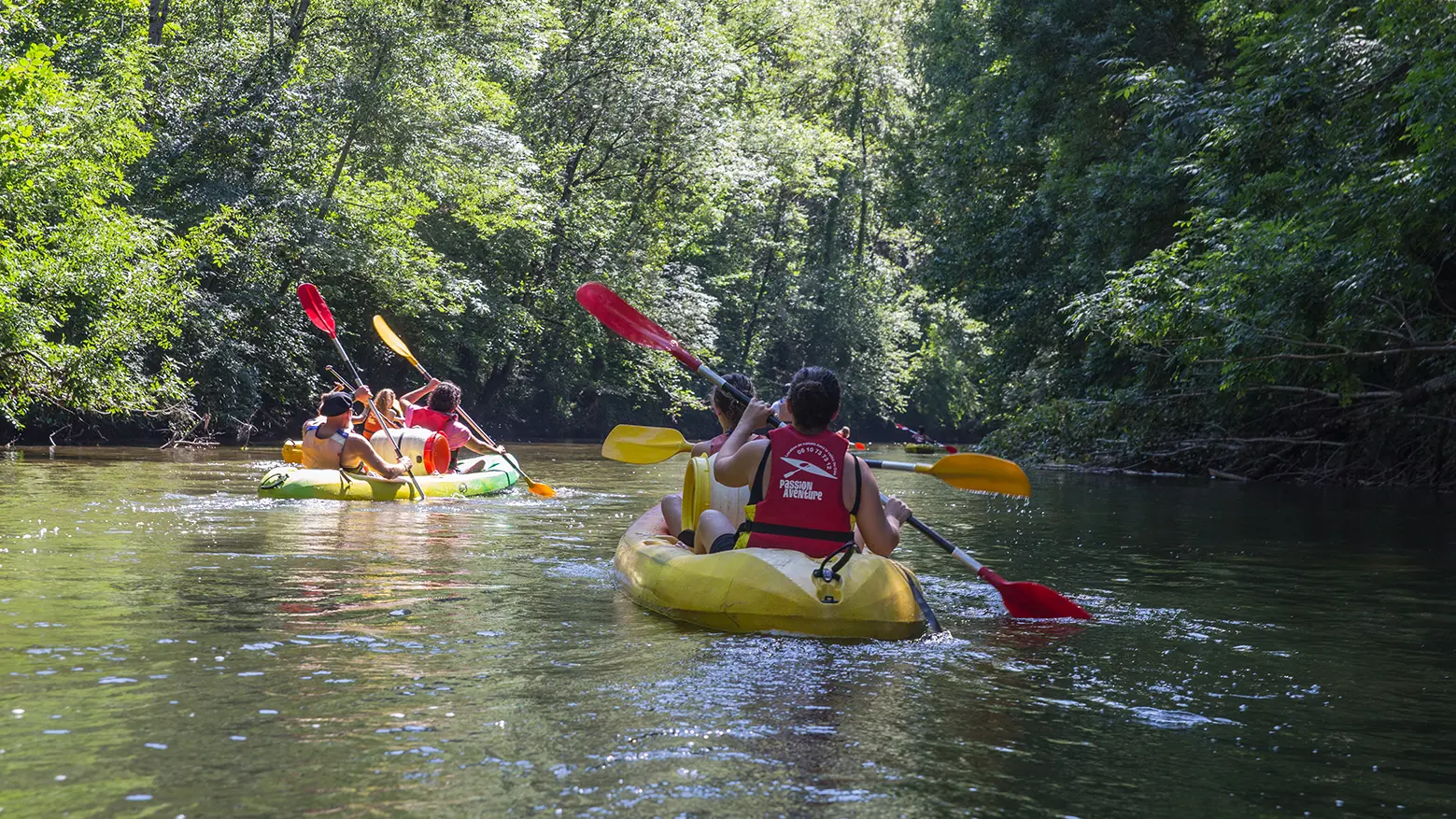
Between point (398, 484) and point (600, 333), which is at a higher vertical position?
point (600, 333)

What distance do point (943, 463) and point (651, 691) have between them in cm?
264

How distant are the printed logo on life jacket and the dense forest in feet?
20.7

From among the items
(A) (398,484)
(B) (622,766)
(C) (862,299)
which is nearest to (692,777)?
(B) (622,766)

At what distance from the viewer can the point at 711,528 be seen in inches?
248

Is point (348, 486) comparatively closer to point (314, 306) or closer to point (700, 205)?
point (314, 306)

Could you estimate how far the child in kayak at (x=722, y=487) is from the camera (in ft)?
21.1

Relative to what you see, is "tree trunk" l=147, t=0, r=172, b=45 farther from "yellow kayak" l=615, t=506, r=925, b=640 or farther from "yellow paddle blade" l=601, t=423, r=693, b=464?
"yellow kayak" l=615, t=506, r=925, b=640

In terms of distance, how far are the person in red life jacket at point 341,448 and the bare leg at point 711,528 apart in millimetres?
5726

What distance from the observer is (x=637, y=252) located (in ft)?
95.2

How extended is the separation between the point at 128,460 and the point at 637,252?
14377mm

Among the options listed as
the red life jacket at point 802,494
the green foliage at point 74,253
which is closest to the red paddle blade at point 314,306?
the green foliage at point 74,253

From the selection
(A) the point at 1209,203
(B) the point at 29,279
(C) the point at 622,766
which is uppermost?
(A) the point at 1209,203

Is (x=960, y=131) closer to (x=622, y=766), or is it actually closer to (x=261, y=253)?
(x=261, y=253)

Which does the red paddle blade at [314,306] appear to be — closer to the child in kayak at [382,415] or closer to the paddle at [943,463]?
the child in kayak at [382,415]
